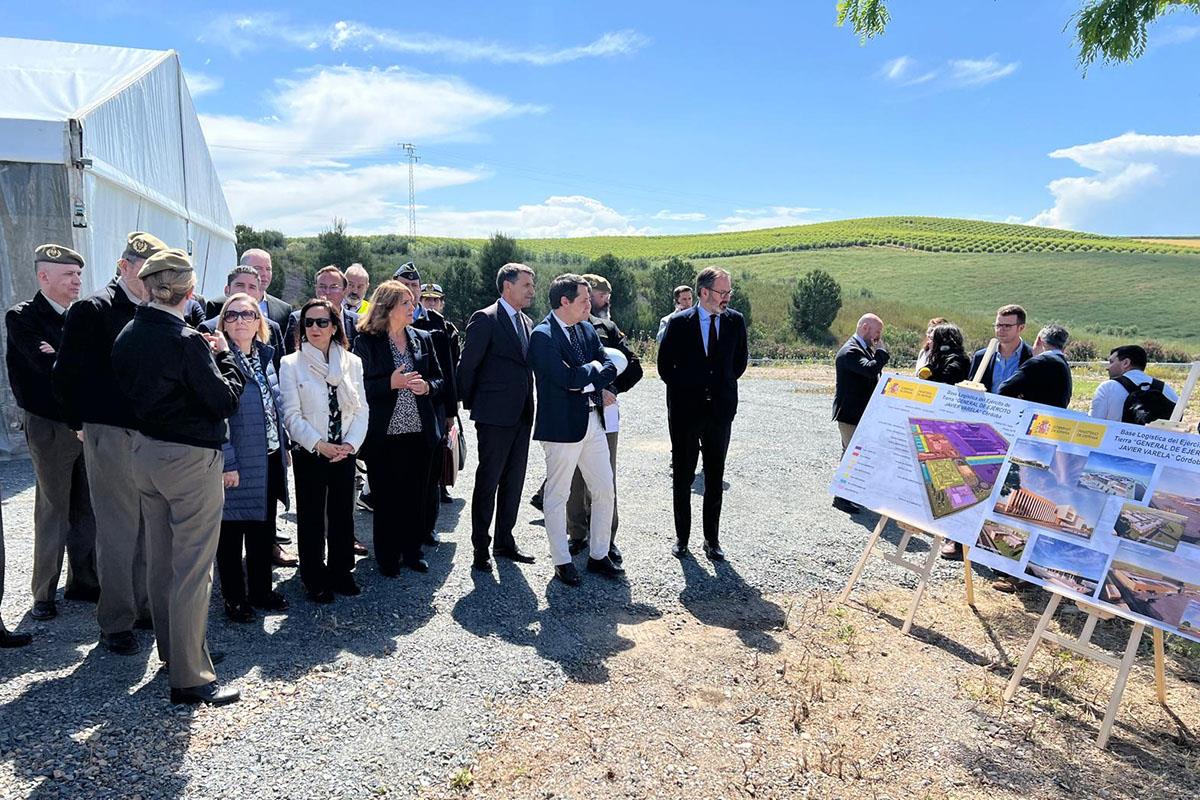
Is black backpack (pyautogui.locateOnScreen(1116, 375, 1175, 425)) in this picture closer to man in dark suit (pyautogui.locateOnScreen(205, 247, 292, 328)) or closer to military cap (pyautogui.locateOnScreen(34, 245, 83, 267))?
man in dark suit (pyautogui.locateOnScreen(205, 247, 292, 328))

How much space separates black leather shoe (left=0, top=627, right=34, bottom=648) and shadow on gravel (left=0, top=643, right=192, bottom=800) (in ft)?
1.48

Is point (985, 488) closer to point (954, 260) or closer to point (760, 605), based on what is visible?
point (760, 605)

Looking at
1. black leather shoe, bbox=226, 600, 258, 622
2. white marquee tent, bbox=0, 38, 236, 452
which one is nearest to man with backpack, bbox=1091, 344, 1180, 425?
black leather shoe, bbox=226, 600, 258, 622

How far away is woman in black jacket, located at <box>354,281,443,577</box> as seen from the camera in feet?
15.3

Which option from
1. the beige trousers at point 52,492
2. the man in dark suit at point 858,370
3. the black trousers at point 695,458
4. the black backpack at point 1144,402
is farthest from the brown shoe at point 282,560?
the black backpack at point 1144,402

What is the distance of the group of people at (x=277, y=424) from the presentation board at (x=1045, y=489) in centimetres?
128

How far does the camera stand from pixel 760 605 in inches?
188

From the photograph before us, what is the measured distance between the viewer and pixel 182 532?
309 centimetres

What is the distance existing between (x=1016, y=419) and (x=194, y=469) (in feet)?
13.9

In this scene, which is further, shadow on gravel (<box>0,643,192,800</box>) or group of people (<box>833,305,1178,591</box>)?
→ group of people (<box>833,305,1178,591</box>)

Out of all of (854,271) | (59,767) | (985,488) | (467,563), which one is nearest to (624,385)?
(467,563)

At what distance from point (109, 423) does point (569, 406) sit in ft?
8.25

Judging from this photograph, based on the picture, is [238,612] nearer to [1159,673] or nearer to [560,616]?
[560,616]

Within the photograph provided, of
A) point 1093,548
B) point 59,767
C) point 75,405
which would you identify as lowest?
point 59,767
